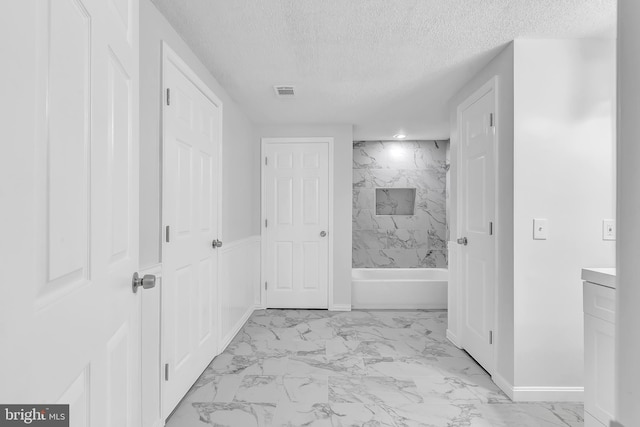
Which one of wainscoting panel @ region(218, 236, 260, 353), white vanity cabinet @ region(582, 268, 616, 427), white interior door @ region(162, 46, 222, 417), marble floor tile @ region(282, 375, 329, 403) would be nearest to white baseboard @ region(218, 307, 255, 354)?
wainscoting panel @ region(218, 236, 260, 353)

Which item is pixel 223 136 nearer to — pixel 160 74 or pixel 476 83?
pixel 160 74

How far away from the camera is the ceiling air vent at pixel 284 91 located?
301 centimetres

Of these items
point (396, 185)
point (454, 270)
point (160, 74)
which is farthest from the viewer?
point (396, 185)

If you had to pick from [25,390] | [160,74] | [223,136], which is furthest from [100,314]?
[223,136]

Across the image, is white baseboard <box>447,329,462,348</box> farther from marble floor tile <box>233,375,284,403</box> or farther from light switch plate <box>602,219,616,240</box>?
marble floor tile <box>233,375,284,403</box>

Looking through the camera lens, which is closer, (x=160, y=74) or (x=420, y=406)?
(x=160, y=74)

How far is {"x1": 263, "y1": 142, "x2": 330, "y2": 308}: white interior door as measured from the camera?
170 inches

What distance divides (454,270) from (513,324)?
1055mm

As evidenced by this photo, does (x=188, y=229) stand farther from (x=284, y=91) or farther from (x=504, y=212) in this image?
(x=504, y=212)

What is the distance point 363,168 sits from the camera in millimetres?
5410

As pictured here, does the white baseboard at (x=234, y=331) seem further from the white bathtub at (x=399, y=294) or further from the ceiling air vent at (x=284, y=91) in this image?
the ceiling air vent at (x=284, y=91)

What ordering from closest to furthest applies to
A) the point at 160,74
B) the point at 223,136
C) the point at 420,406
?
the point at 160,74
the point at 420,406
the point at 223,136

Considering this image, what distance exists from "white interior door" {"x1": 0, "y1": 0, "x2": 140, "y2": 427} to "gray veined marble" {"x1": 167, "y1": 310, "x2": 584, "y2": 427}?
128cm

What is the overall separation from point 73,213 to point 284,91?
2702 mm
